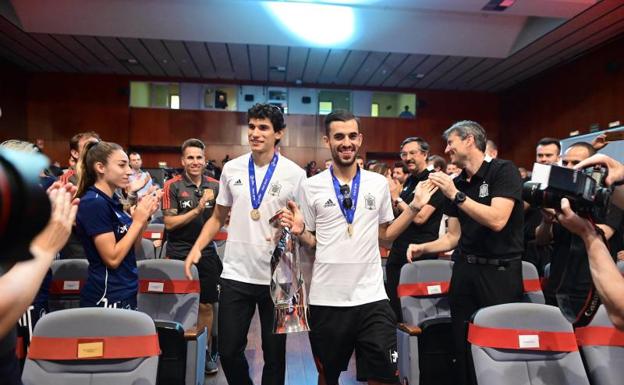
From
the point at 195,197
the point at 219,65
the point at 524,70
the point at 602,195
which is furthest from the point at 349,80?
the point at 602,195

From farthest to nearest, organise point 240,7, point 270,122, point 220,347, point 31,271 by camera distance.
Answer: point 240,7 < point 270,122 < point 220,347 < point 31,271

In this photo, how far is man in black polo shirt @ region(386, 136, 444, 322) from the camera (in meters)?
3.41

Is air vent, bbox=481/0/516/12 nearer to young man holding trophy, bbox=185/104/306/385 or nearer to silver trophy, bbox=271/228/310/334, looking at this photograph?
young man holding trophy, bbox=185/104/306/385

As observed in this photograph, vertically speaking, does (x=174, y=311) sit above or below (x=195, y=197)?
below

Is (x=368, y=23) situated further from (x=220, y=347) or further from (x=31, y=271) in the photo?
(x=31, y=271)

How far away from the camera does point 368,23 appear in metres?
7.62

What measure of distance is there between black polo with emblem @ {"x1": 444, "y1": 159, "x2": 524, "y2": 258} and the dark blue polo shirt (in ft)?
6.00

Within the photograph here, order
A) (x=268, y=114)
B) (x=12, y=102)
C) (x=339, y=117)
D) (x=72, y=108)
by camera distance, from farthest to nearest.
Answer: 1. (x=72, y=108)
2. (x=12, y=102)
3. (x=268, y=114)
4. (x=339, y=117)

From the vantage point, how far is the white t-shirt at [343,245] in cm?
212

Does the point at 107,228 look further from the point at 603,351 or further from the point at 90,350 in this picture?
the point at 603,351

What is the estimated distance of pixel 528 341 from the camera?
189 centimetres

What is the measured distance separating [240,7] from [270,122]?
225 inches

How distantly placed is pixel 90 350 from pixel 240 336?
761 millimetres

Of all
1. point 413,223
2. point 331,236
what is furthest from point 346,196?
point 413,223
